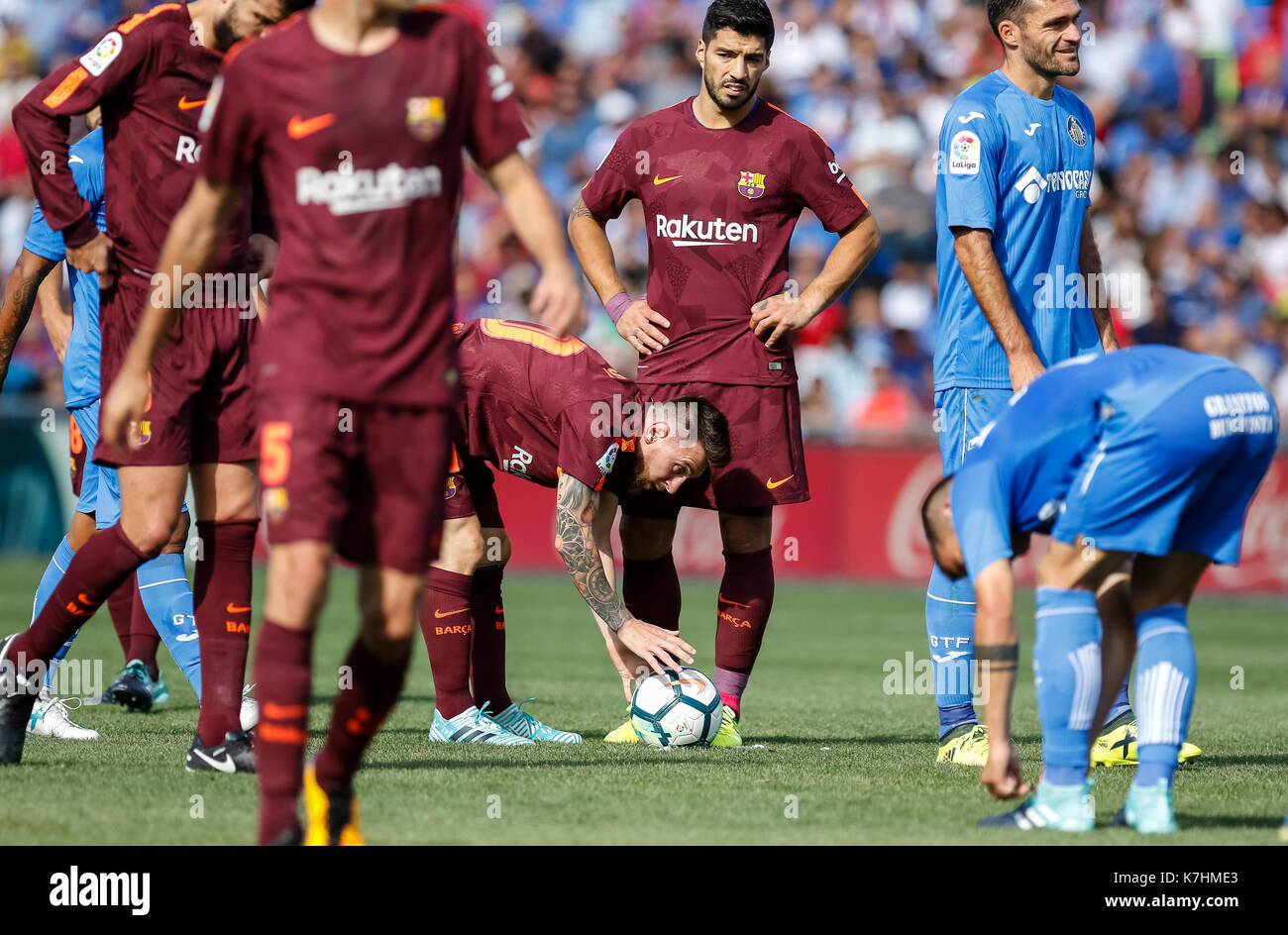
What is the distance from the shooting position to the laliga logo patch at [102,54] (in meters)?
5.89

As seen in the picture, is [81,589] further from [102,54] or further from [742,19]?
[742,19]

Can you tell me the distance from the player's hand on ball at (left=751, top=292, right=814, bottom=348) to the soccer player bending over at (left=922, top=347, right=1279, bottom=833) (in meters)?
2.09

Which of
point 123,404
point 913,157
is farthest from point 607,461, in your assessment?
point 913,157

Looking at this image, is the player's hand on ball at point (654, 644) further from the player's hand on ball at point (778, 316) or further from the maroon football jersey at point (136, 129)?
the maroon football jersey at point (136, 129)

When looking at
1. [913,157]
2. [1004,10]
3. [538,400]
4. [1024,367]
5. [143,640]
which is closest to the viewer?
[1024,367]

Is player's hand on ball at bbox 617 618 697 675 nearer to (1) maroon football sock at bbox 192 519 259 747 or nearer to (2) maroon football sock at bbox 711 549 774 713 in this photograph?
(2) maroon football sock at bbox 711 549 774 713

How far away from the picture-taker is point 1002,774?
477cm

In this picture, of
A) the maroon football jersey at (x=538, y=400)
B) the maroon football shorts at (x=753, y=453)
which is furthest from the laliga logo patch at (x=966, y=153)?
the maroon football jersey at (x=538, y=400)

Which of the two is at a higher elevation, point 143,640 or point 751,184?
point 751,184

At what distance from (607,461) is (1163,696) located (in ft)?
8.76

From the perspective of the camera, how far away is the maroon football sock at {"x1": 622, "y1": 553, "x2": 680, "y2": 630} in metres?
7.78

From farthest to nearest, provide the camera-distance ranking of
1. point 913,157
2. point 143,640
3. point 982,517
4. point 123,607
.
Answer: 1. point 913,157
2. point 123,607
3. point 143,640
4. point 982,517

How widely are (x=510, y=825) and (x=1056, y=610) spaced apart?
5.96 feet

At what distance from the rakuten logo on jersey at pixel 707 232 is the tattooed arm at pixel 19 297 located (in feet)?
8.92
